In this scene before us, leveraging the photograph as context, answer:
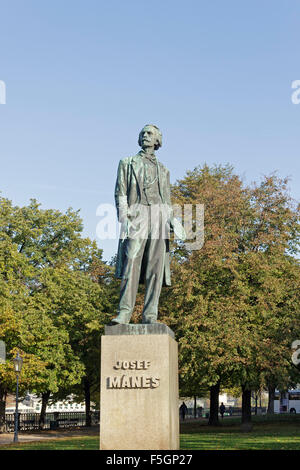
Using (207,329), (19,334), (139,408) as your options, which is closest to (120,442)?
(139,408)

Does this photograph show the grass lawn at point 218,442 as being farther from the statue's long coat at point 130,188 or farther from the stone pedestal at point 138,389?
the statue's long coat at point 130,188

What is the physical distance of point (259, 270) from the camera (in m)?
30.6

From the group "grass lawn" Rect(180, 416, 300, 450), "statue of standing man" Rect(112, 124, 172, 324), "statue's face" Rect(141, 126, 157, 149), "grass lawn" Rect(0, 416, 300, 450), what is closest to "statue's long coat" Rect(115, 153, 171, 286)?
"statue of standing man" Rect(112, 124, 172, 324)

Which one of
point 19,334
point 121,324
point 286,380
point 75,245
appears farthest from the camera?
point 75,245

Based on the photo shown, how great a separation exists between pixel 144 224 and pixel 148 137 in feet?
5.30

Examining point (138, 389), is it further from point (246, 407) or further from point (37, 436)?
point (246, 407)

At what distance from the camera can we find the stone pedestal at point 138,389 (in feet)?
28.4

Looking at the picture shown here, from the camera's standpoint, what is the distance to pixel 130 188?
33.2 feet

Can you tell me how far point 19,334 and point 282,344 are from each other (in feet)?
47.6

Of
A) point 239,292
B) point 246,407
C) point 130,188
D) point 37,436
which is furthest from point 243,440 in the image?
point 37,436

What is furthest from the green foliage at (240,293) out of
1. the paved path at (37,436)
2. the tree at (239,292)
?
the paved path at (37,436)

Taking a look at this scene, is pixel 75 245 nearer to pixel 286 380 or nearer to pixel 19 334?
pixel 19 334
